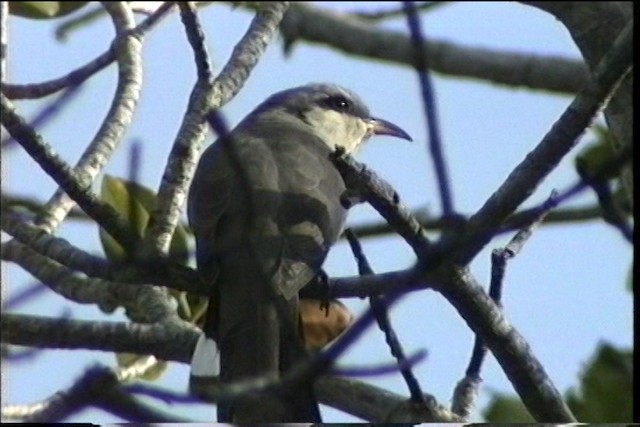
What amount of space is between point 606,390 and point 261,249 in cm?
68

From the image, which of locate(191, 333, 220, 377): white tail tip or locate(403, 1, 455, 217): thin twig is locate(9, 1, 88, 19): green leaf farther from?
locate(403, 1, 455, 217): thin twig

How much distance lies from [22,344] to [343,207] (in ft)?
2.16

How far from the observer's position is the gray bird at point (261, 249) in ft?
7.21

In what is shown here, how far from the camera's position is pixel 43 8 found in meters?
3.26

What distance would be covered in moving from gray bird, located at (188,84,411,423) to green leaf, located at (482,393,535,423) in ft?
1.19

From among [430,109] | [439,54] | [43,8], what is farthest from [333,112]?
[430,109]

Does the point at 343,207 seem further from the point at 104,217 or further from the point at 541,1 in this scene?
the point at 541,1

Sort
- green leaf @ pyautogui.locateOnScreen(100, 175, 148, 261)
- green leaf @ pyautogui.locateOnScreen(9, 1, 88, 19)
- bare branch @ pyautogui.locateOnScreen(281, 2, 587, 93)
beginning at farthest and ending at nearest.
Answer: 1. bare branch @ pyautogui.locateOnScreen(281, 2, 587, 93)
2. green leaf @ pyautogui.locateOnScreen(9, 1, 88, 19)
3. green leaf @ pyautogui.locateOnScreen(100, 175, 148, 261)

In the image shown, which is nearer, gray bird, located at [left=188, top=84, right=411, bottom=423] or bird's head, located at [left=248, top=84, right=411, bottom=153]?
gray bird, located at [left=188, top=84, right=411, bottom=423]

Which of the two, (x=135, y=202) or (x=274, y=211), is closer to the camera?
(x=274, y=211)

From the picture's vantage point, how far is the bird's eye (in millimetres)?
3773

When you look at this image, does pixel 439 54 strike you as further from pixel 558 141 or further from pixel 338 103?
pixel 558 141

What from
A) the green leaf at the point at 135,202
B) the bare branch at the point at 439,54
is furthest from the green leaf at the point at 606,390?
the bare branch at the point at 439,54

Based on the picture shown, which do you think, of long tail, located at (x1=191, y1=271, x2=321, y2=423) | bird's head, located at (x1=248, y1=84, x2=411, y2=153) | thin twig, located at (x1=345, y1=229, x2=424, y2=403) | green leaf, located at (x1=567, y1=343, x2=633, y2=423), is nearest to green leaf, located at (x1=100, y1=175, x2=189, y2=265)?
long tail, located at (x1=191, y1=271, x2=321, y2=423)
